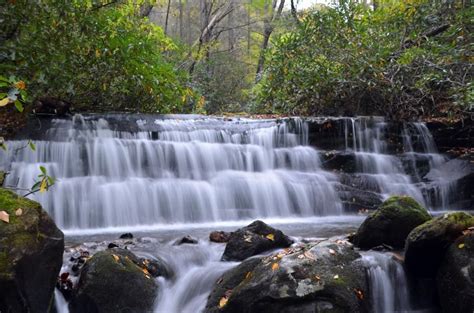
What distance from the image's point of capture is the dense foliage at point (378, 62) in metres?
9.89

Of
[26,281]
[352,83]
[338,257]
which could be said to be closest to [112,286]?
[26,281]

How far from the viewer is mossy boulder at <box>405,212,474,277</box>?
4.29m

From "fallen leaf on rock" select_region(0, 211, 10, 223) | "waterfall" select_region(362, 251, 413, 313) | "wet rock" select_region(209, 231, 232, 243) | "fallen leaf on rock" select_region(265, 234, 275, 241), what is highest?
"fallen leaf on rock" select_region(0, 211, 10, 223)

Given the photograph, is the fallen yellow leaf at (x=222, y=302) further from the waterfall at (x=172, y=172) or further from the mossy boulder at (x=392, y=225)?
the waterfall at (x=172, y=172)

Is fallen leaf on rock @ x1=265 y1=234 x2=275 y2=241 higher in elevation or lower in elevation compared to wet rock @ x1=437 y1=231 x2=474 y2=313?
higher

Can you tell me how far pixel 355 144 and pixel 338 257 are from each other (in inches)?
250

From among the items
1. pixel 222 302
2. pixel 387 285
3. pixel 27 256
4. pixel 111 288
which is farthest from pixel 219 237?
pixel 27 256

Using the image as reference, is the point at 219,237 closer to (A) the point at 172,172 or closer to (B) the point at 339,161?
(A) the point at 172,172

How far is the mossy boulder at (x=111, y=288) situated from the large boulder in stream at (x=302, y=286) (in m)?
0.63

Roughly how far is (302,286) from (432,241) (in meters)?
1.52

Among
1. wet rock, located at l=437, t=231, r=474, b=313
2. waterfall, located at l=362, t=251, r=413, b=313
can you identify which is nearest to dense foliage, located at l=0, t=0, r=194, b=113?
waterfall, located at l=362, t=251, r=413, b=313

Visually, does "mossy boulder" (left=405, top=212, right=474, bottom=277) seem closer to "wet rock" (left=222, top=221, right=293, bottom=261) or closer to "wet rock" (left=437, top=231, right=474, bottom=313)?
"wet rock" (left=437, top=231, right=474, bottom=313)

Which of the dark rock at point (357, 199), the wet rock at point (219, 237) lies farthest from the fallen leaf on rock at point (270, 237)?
the dark rock at point (357, 199)

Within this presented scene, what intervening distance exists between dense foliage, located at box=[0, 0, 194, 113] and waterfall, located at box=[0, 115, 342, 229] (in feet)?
3.56
